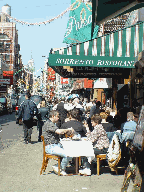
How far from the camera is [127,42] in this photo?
38.9ft

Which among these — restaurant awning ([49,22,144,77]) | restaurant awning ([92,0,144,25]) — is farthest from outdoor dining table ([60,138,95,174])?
restaurant awning ([49,22,144,77])

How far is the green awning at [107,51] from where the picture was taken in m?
11.7

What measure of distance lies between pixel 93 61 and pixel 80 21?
566 centimetres

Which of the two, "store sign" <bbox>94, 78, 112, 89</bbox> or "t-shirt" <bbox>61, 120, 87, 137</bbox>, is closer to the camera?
"t-shirt" <bbox>61, 120, 87, 137</bbox>

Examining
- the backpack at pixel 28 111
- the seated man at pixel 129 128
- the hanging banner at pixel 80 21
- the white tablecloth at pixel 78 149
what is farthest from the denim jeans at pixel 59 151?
the hanging banner at pixel 80 21

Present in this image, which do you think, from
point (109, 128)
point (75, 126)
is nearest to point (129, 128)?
point (109, 128)

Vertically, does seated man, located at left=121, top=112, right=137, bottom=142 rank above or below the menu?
below

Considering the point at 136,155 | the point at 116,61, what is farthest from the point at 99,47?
the point at 136,155

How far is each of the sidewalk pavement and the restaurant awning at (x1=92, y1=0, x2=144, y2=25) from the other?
3.29 metres

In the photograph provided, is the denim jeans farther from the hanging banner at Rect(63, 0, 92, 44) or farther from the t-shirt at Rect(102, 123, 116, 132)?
the hanging banner at Rect(63, 0, 92, 44)

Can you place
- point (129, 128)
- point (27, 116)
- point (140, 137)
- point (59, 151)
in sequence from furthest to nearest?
1. point (27, 116)
2. point (129, 128)
3. point (59, 151)
4. point (140, 137)

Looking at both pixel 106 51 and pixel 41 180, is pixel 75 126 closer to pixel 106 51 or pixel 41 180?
pixel 41 180

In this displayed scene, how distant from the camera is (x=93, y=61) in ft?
38.5

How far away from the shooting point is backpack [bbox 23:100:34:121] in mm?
14641
